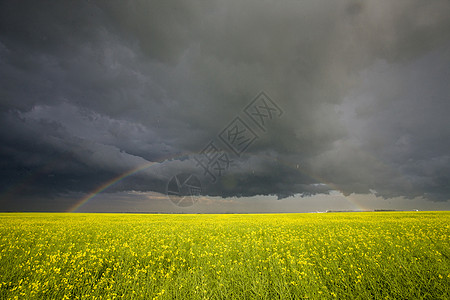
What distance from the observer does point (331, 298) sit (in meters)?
4.48

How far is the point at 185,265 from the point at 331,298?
4599 mm

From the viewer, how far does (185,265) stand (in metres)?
6.96

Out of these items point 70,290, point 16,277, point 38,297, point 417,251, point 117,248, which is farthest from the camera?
point 117,248

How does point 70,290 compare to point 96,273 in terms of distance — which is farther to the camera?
point 96,273

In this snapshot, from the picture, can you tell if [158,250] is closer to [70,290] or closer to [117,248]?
[117,248]

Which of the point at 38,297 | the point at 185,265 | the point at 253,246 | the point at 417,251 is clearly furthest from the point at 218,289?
the point at 417,251

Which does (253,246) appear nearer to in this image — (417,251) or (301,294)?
(301,294)

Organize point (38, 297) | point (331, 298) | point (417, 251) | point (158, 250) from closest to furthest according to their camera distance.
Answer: point (331, 298) < point (38, 297) < point (417, 251) < point (158, 250)

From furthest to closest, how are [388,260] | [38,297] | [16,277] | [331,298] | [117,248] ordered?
[117,248] → [388,260] → [16,277] → [38,297] → [331,298]

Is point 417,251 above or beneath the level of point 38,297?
above

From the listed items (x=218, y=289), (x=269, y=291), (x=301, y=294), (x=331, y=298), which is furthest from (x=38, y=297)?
(x=331, y=298)

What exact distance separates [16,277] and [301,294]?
8.26 meters

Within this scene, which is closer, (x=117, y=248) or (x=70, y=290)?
(x=70, y=290)

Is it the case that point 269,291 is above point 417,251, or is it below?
below
